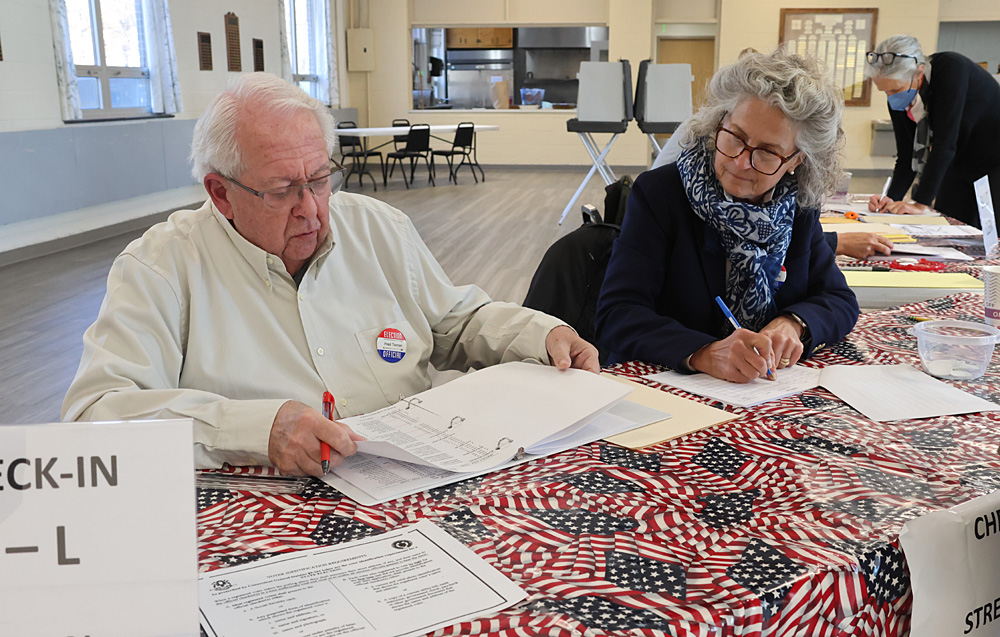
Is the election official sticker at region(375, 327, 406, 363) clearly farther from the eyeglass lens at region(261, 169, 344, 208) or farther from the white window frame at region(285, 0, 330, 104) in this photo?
the white window frame at region(285, 0, 330, 104)

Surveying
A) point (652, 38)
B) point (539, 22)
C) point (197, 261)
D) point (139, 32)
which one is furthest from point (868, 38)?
point (197, 261)

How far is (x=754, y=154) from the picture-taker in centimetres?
177

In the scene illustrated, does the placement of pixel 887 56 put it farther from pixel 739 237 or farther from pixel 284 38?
pixel 284 38

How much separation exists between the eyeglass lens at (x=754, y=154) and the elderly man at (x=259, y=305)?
0.56 metres

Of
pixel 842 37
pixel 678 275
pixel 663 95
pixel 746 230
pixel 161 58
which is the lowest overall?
pixel 678 275

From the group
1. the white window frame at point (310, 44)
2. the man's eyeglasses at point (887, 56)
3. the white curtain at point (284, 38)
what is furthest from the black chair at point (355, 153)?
the man's eyeglasses at point (887, 56)

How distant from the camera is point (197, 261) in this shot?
146cm

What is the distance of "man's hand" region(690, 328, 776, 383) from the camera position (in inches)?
60.9

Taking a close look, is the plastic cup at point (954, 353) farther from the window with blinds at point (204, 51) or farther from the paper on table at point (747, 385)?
the window with blinds at point (204, 51)

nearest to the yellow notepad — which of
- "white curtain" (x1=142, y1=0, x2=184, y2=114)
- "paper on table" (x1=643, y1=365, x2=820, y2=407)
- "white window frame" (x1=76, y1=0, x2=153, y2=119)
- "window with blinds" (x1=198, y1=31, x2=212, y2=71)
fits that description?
"paper on table" (x1=643, y1=365, x2=820, y2=407)

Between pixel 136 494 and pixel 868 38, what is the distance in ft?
45.5

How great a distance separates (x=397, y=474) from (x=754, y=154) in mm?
1076

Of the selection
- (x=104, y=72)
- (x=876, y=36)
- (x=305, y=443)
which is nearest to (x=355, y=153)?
(x=104, y=72)

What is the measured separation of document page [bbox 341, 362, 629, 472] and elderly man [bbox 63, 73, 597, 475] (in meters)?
0.10
